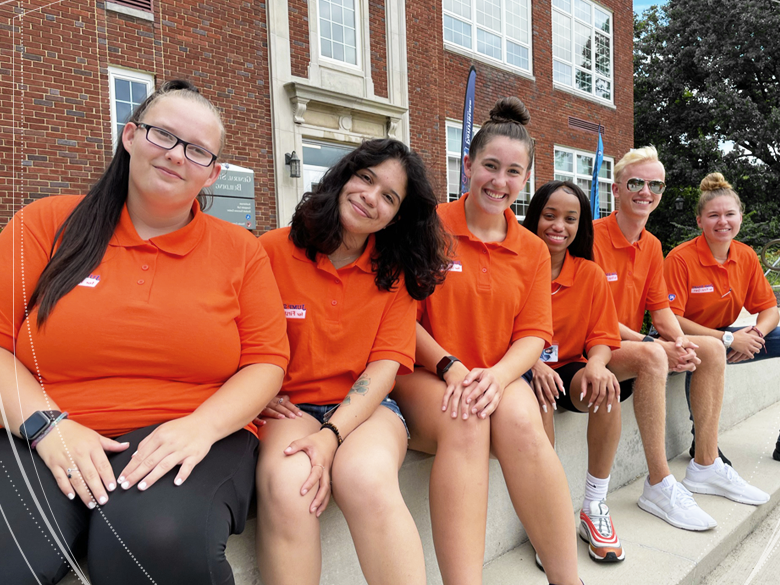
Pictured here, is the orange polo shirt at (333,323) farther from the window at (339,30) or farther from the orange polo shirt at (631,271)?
the window at (339,30)

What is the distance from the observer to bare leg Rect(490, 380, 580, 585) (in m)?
1.76

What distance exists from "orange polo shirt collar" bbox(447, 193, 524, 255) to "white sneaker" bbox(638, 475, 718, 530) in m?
1.33

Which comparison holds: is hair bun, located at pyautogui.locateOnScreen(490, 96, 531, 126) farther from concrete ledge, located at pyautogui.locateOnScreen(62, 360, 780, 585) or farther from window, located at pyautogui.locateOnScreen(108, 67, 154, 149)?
window, located at pyautogui.locateOnScreen(108, 67, 154, 149)

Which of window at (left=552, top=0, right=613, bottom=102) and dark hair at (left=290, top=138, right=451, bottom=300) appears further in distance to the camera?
window at (left=552, top=0, right=613, bottom=102)

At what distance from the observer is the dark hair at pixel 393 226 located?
1917 millimetres

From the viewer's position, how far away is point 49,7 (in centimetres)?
669

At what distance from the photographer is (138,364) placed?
4.69 ft

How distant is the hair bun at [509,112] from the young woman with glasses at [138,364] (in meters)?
1.24

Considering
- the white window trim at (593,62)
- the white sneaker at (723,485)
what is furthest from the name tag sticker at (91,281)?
the white window trim at (593,62)

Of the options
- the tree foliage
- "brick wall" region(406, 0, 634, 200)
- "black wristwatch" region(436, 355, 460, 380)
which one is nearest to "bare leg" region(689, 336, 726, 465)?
"black wristwatch" region(436, 355, 460, 380)

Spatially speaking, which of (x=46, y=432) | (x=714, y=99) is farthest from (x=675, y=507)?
(x=714, y=99)

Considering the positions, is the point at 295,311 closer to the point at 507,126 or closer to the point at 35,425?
the point at 35,425

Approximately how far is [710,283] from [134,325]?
3257mm

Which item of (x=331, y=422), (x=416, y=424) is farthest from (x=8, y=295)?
(x=416, y=424)
